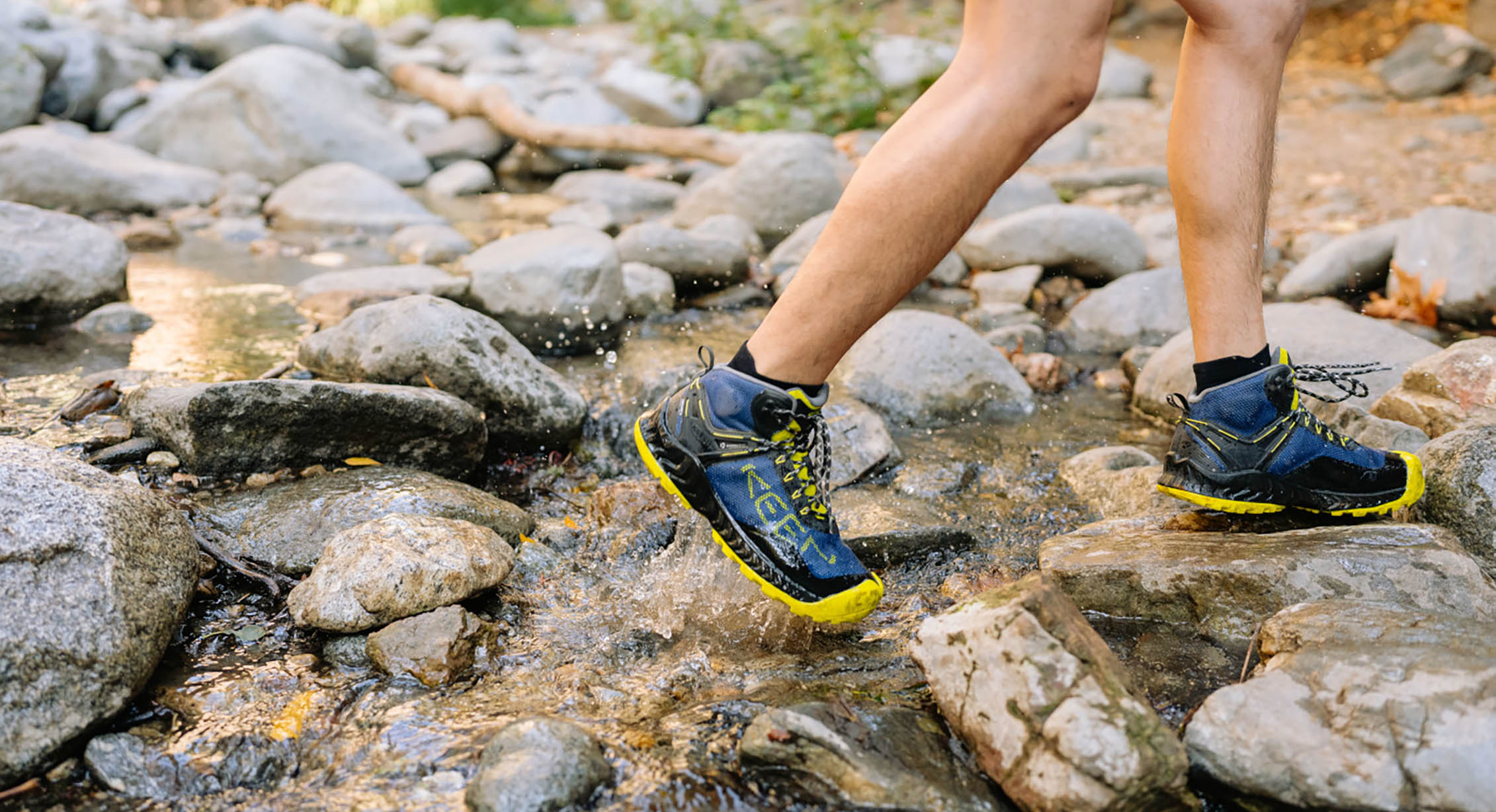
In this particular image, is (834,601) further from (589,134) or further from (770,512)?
(589,134)

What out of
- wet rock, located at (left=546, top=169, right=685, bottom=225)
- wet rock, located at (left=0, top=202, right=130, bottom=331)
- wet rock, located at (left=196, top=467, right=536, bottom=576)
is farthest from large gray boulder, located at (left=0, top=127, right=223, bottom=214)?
wet rock, located at (left=196, top=467, right=536, bottom=576)

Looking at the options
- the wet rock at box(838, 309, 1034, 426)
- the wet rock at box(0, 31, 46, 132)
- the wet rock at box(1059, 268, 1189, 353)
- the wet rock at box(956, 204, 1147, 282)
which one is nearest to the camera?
the wet rock at box(838, 309, 1034, 426)

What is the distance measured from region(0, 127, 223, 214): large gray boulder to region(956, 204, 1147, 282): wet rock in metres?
5.24

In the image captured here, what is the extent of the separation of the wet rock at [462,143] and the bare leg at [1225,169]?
7.40m

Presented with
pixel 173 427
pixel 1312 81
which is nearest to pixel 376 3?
pixel 1312 81

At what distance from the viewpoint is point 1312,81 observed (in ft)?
33.2

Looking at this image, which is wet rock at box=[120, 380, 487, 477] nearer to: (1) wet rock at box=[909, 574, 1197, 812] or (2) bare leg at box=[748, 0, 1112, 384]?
(2) bare leg at box=[748, 0, 1112, 384]

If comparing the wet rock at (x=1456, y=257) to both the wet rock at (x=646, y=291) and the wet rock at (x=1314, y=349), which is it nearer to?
the wet rock at (x=1314, y=349)

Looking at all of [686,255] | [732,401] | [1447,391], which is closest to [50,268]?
[686,255]

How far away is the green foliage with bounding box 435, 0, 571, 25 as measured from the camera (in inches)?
630

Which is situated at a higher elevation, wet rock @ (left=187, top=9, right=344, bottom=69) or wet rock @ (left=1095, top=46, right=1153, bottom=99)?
wet rock @ (left=1095, top=46, right=1153, bottom=99)

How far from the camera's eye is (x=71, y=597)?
1.58 metres

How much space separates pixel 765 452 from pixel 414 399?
1135 millimetres

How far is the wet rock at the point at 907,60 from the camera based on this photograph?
859 centimetres
